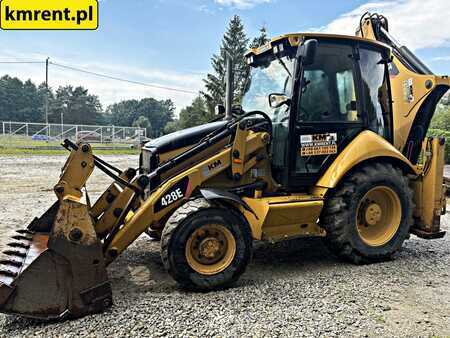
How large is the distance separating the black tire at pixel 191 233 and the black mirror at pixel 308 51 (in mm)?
1865

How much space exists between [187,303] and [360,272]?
217 centimetres

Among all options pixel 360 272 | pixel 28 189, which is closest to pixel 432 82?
pixel 360 272

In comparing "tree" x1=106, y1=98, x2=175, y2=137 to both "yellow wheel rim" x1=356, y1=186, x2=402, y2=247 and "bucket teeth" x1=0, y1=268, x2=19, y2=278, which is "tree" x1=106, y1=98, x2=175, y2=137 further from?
"bucket teeth" x1=0, y1=268, x2=19, y2=278

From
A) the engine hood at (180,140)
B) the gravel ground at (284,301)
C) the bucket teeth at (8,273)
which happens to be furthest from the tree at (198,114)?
the bucket teeth at (8,273)

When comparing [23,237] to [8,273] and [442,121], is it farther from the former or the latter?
[442,121]

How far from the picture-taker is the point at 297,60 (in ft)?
15.7

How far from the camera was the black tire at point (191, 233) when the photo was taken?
3.94 m

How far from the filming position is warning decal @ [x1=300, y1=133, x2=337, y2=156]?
16.2 ft

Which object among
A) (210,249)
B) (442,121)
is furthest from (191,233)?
(442,121)

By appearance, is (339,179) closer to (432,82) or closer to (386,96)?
(386,96)

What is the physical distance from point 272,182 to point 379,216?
150 centimetres

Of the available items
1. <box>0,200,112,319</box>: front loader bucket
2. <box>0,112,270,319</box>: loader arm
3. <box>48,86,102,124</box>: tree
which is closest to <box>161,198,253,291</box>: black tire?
<box>0,112,270,319</box>: loader arm

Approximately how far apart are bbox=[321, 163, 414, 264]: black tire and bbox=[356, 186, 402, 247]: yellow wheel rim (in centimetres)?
5

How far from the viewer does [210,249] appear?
4.10 m
